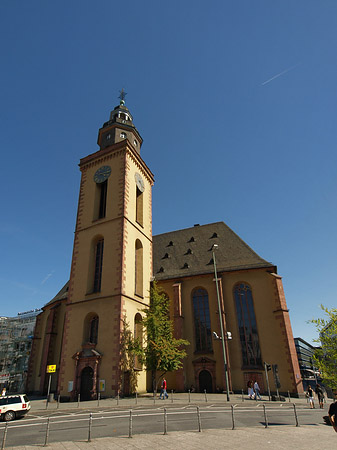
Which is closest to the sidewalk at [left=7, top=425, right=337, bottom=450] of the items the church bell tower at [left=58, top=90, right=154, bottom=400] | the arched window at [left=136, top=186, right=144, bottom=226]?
the church bell tower at [left=58, top=90, right=154, bottom=400]

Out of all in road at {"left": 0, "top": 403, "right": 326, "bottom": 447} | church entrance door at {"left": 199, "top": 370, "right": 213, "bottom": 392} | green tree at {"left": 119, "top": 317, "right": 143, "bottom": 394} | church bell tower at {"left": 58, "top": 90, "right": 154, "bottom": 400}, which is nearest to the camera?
road at {"left": 0, "top": 403, "right": 326, "bottom": 447}

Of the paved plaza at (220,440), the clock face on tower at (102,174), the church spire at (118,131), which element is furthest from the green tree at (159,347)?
the church spire at (118,131)

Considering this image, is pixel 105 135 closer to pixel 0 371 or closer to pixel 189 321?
pixel 189 321

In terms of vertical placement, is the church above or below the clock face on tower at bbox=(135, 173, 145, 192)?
below

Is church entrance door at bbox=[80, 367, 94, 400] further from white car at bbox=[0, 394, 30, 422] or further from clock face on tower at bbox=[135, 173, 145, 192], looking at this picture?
clock face on tower at bbox=[135, 173, 145, 192]

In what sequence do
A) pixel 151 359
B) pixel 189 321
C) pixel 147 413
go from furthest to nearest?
pixel 189 321, pixel 151 359, pixel 147 413

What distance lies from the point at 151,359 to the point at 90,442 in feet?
46.2

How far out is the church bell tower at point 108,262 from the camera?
2238 centimetres

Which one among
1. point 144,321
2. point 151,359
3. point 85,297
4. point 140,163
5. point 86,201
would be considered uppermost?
Result: point 140,163

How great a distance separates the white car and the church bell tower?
6638mm

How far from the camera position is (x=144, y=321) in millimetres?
23438

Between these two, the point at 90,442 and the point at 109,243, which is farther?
the point at 109,243

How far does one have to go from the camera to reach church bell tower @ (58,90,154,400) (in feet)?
73.4

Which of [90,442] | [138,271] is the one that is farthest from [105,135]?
[90,442]
